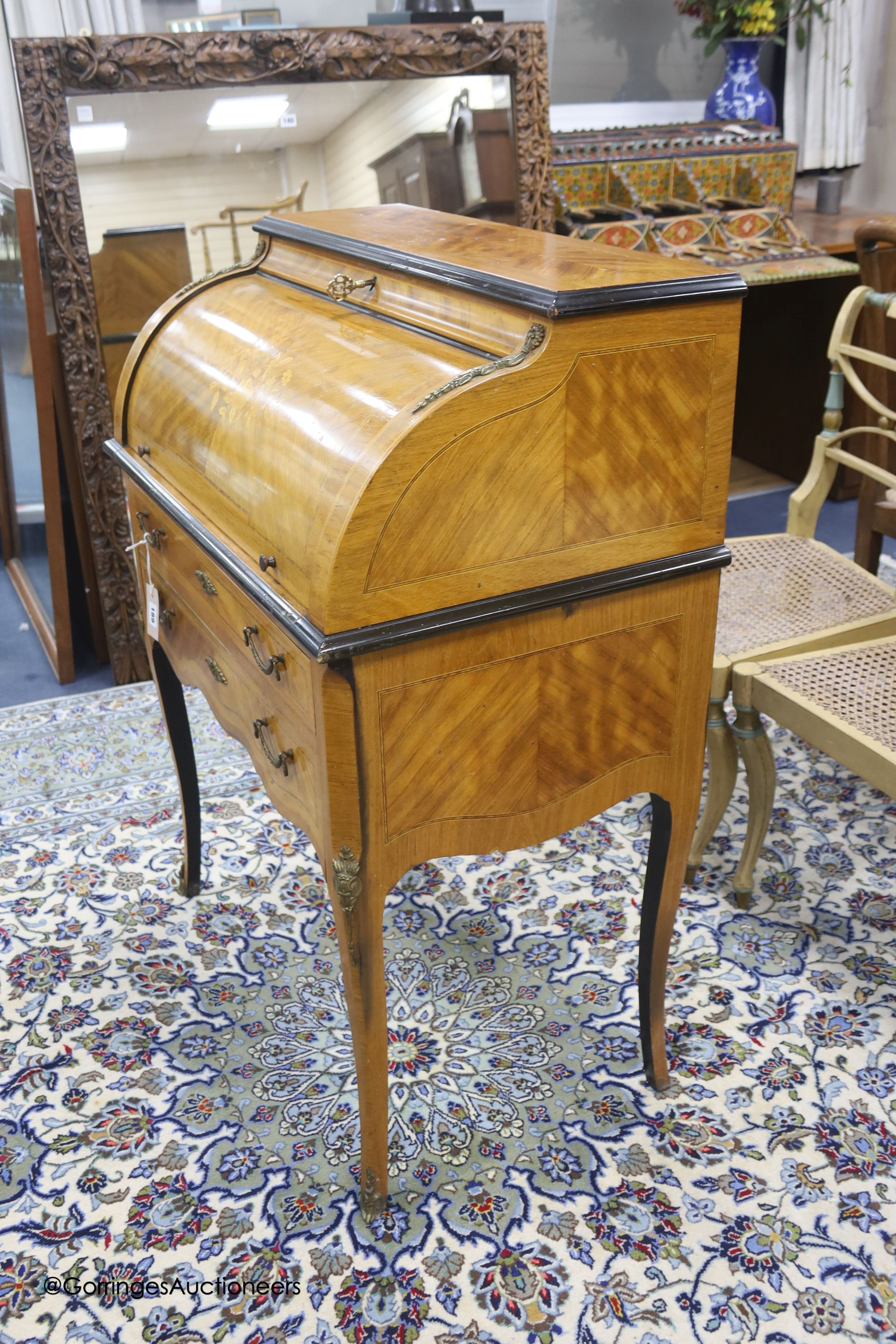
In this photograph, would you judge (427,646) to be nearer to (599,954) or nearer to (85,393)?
(599,954)

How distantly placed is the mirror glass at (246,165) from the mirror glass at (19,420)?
23 cm

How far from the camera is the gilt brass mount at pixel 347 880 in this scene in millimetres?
1367

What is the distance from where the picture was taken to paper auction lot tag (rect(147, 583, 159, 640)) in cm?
204

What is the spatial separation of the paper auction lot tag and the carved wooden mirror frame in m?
1.08

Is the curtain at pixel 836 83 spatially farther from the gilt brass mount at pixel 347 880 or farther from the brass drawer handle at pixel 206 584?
the gilt brass mount at pixel 347 880

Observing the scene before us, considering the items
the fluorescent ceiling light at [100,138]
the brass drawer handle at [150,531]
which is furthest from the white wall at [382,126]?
the brass drawer handle at [150,531]

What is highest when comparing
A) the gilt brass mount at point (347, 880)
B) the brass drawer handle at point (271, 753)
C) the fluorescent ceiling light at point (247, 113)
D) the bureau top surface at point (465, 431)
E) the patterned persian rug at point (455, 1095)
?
the fluorescent ceiling light at point (247, 113)

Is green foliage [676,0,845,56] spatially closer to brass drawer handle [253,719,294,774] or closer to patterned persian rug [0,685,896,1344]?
patterned persian rug [0,685,896,1344]

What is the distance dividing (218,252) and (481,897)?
1.93 metres

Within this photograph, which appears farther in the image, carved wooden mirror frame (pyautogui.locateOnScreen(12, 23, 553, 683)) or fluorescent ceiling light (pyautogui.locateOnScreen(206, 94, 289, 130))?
fluorescent ceiling light (pyautogui.locateOnScreen(206, 94, 289, 130))

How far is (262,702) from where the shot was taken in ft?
5.22

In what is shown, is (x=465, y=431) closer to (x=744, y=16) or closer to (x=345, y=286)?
(x=345, y=286)

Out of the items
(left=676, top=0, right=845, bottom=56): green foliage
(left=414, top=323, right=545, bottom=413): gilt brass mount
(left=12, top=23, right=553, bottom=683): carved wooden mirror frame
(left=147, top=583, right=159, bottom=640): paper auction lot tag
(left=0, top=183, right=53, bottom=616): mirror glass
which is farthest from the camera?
(left=676, top=0, right=845, bottom=56): green foliage

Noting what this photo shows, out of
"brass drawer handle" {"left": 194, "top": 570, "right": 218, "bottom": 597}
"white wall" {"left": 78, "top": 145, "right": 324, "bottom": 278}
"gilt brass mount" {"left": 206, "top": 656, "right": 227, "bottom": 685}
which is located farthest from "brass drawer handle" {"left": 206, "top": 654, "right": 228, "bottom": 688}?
"white wall" {"left": 78, "top": 145, "right": 324, "bottom": 278}
